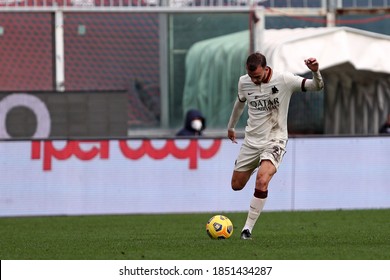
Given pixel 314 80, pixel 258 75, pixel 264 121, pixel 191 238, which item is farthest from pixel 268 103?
pixel 191 238

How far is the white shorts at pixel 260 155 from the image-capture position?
13438 mm

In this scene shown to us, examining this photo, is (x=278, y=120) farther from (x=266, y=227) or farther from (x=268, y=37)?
(x=268, y=37)

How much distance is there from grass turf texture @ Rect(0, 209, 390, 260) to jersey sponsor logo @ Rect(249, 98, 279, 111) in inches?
58.1

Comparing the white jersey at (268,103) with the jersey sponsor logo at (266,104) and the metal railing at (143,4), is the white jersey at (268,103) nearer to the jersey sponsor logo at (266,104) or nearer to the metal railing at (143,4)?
the jersey sponsor logo at (266,104)

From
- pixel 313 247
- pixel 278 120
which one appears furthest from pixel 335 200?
pixel 313 247

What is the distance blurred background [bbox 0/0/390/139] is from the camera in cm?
2377

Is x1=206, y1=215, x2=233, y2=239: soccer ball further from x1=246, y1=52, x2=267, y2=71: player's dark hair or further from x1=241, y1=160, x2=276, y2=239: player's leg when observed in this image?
x1=246, y1=52, x2=267, y2=71: player's dark hair

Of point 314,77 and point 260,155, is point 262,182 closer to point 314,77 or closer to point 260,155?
point 260,155

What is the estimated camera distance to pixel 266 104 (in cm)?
1343

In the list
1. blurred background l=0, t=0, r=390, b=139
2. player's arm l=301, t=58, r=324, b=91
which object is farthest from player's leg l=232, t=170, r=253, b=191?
blurred background l=0, t=0, r=390, b=139

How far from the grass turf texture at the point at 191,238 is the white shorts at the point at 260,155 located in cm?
85

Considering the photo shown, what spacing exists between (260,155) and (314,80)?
1.19 m

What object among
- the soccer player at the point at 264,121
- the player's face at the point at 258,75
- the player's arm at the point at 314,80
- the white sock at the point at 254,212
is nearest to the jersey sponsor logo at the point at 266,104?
the soccer player at the point at 264,121

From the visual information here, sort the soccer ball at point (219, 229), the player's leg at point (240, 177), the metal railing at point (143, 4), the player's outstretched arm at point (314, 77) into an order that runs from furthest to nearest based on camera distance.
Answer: the metal railing at point (143, 4) < the player's leg at point (240, 177) < the soccer ball at point (219, 229) < the player's outstretched arm at point (314, 77)
